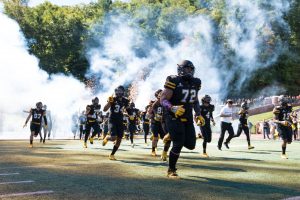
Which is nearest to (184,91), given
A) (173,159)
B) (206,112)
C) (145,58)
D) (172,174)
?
(173,159)

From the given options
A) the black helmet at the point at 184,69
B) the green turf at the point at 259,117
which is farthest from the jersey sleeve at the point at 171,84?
the green turf at the point at 259,117

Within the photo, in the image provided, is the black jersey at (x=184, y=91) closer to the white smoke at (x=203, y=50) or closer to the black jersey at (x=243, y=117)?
the black jersey at (x=243, y=117)

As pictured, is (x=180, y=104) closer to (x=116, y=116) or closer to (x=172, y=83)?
(x=172, y=83)

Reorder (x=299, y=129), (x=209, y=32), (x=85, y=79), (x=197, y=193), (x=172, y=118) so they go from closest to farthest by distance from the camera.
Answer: (x=197, y=193) → (x=172, y=118) → (x=299, y=129) → (x=209, y=32) → (x=85, y=79)

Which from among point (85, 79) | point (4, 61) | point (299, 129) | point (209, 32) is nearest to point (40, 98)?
point (4, 61)

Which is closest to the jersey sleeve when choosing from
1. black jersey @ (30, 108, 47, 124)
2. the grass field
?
the grass field

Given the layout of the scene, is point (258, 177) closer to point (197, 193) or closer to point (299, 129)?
point (197, 193)

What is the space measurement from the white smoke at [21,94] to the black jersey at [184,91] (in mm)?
25829

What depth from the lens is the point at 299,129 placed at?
1065 inches

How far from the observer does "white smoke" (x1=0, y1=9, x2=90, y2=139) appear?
3391 cm

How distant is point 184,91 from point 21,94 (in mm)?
30424

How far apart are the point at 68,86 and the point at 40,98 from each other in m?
7.93

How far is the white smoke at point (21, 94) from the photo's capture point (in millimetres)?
33906

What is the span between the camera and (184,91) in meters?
8.14
